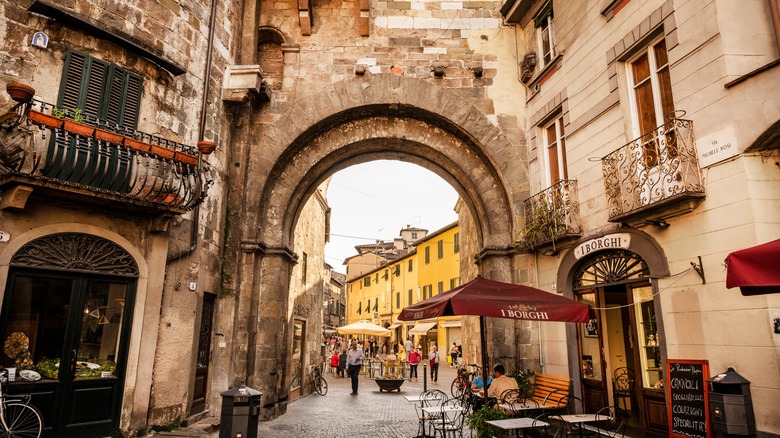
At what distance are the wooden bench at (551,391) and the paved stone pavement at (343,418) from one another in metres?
2.40

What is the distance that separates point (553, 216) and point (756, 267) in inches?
217

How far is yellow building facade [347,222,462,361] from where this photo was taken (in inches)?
1230

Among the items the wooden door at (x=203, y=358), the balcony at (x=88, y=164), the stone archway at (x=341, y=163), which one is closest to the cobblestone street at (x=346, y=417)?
the stone archway at (x=341, y=163)

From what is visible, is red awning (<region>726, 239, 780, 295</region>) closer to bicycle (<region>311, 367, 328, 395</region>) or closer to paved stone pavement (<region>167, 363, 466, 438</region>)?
paved stone pavement (<region>167, 363, 466, 438</region>)

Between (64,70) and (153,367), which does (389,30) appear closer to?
(64,70)

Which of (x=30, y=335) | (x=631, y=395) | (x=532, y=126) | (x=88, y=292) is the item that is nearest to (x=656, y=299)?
(x=631, y=395)

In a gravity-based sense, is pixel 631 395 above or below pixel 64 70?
below

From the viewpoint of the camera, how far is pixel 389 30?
454 inches

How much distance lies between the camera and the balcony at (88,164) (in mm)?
5764

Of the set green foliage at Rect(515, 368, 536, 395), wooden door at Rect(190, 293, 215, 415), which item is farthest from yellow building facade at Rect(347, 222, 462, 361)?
wooden door at Rect(190, 293, 215, 415)

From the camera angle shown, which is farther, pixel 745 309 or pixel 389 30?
pixel 389 30

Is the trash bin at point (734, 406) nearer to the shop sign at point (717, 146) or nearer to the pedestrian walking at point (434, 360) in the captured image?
the shop sign at point (717, 146)

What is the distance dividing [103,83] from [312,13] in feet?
19.0

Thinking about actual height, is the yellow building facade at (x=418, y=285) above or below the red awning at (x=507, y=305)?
above
